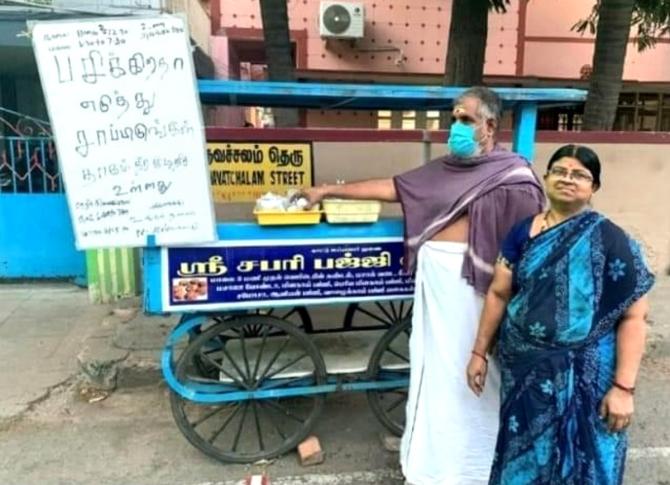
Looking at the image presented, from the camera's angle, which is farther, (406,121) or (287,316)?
(406,121)

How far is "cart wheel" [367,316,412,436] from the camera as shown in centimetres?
319

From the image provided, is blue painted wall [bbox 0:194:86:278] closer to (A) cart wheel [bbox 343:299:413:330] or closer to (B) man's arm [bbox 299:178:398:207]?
(A) cart wheel [bbox 343:299:413:330]

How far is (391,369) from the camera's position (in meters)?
3.24

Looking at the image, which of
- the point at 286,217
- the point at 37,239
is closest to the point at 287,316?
the point at 286,217

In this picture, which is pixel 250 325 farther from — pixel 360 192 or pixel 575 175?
pixel 575 175

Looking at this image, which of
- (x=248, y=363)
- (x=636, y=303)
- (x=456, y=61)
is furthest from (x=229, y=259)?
(x=456, y=61)

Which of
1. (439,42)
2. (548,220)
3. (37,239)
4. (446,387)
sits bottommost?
(37,239)

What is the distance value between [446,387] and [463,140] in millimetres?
997

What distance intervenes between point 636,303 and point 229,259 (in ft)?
5.44

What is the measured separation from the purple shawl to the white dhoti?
0.27 feet

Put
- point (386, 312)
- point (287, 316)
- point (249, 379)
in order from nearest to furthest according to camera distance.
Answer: point (249, 379) → point (287, 316) → point (386, 312)

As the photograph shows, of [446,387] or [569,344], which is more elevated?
[569,344]

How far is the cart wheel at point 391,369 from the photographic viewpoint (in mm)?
3193

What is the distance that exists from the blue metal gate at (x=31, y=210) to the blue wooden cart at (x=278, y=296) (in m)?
3.23
